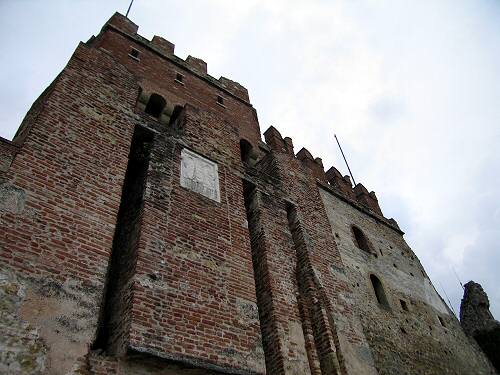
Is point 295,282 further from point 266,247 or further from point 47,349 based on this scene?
point 47,349

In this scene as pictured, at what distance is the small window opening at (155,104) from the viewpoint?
1018 cm

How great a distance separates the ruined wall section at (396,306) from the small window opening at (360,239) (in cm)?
14

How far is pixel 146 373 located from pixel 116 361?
1.13 feet

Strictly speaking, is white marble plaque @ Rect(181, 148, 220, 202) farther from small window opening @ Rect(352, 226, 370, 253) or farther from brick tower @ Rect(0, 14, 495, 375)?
small window opening @ Rect(352, 226, 370, 253)

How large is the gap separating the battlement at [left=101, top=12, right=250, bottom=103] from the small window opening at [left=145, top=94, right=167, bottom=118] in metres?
2.03

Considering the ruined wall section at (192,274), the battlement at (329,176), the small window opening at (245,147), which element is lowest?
the ruined wall section at (192,274)

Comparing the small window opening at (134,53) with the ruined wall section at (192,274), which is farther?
the small window opening at (134,53)

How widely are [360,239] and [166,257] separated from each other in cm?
788

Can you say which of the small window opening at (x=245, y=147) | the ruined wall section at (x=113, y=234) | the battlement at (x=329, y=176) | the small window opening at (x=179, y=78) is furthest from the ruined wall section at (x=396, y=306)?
the small window opening at (x=179, y=78)

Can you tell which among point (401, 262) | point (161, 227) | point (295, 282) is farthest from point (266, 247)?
point (401, 262)

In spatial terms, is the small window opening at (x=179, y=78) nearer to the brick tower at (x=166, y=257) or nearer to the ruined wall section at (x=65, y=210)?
the brick tower at (x=166, y=257)

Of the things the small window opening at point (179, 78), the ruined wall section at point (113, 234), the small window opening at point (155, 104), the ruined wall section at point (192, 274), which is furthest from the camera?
the small window opening at point (179, 78)

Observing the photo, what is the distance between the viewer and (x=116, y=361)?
414 centimetres

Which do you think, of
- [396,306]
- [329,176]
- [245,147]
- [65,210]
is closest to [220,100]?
[245,147]
